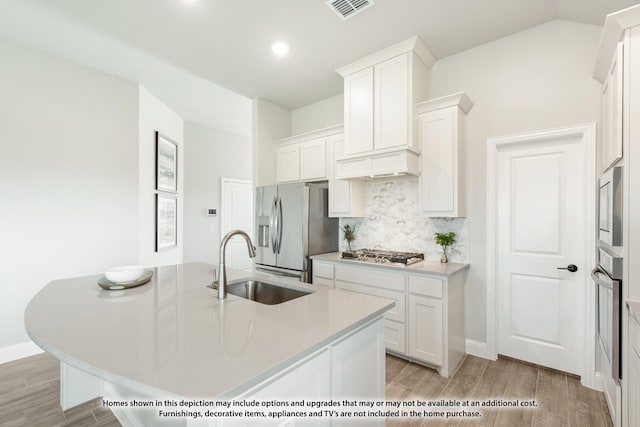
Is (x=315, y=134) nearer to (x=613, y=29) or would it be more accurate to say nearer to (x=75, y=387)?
(x=613, y=29)

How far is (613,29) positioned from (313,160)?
2.78 m

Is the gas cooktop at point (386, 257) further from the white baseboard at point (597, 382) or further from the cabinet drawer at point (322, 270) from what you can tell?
the white baseboard at point (597, 382)

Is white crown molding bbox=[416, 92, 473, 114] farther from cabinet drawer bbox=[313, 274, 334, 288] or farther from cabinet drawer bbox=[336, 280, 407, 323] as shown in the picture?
cabinet drawer bbox=[313, 274, 334, 288]

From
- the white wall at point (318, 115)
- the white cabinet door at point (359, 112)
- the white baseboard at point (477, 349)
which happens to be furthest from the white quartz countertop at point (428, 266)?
the white wall at point (318, 115)

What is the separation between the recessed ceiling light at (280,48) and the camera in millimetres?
2801

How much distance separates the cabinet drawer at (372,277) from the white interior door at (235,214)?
3.09 meters

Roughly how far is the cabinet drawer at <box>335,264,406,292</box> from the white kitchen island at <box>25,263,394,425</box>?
3.75 ft

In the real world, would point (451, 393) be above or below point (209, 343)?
below

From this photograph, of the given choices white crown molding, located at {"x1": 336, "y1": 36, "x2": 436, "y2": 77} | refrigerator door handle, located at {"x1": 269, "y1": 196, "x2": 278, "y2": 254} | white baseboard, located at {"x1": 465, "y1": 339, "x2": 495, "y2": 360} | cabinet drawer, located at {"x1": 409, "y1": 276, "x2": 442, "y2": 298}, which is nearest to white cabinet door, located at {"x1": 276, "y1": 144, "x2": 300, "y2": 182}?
refrigerator door handle, located at {"x1": 269, "y1": 196, "x2": 278, "y2": 254}

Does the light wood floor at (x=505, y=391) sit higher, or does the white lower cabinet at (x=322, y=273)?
the white lower cabinet at (x=322, y=273)

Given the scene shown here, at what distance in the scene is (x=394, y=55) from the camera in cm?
284

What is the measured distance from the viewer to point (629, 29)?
1.59 meters

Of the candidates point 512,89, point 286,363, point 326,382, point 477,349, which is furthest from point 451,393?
point 512,89

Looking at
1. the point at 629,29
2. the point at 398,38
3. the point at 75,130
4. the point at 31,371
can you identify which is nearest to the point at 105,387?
the point at 31,371
